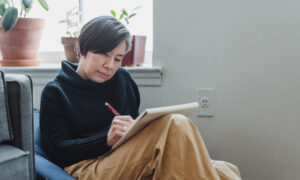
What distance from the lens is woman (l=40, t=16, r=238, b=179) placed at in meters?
0.98

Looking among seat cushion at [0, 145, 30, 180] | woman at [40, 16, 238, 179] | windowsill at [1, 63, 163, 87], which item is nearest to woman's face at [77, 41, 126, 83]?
woman at [40, 16, 238, 179]

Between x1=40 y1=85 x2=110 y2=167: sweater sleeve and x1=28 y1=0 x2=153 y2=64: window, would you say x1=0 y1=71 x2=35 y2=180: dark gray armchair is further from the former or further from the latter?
x1=28 y1=0 x2=153 y2=64: window

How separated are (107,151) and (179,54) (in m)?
0.58

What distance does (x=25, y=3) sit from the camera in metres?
1.57

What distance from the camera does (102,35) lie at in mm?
1229

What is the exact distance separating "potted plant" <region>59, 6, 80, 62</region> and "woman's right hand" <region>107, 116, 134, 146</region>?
0.66 metres

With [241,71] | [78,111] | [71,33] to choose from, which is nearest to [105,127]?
[78,111]

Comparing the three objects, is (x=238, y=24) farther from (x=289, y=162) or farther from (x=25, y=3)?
(x=25, y=3)

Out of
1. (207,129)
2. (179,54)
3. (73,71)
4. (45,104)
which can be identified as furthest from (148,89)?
(45,104)

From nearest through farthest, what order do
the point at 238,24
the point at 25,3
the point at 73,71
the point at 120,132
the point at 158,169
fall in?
the point at 158,169
the point at 120,132
the point at 73,71
the point at 238,24
the point at 25,3

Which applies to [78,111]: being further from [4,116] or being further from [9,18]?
[9,18]

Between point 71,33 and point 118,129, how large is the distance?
91 cm

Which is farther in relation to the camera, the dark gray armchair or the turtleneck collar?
the turtleneck collar

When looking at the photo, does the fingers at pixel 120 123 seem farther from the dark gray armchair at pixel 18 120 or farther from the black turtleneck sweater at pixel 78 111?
the dark gray armchair at pixel 18 120
